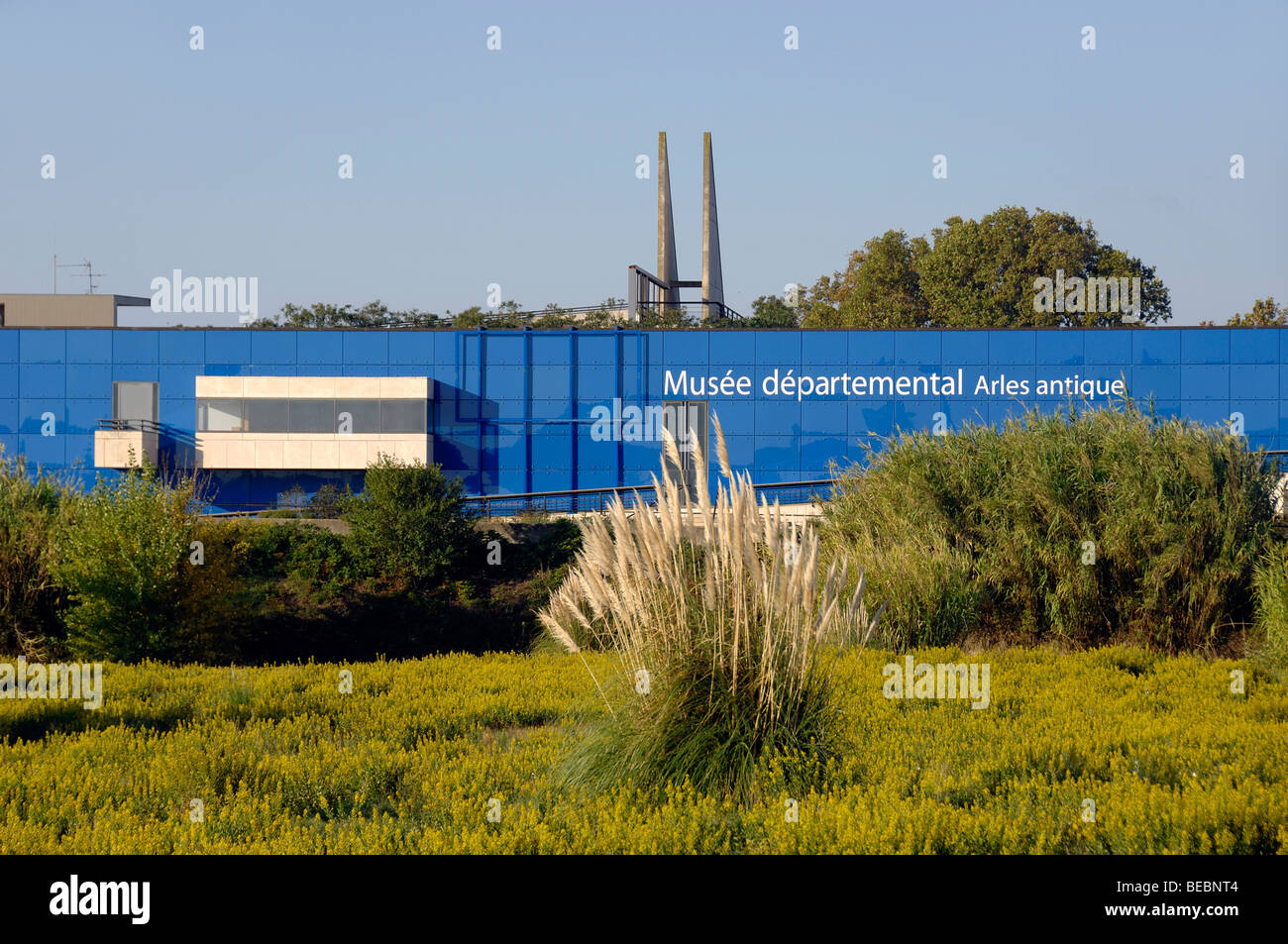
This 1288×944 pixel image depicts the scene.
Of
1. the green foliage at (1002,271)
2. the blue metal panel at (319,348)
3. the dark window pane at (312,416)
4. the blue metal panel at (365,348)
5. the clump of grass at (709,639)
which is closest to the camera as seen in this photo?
the clump of grass at (709,639)

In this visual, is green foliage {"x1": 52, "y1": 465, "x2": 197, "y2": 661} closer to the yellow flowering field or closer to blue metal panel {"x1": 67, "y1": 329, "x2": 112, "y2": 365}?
the yellow flowering field

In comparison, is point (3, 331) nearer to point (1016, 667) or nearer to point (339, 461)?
point (339, 461)

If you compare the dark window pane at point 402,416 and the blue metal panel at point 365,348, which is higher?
the blue metal panel at point 365,348

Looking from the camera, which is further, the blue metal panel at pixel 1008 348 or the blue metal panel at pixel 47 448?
the blue metal panel at pixel 47 448

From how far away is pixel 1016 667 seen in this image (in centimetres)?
1244

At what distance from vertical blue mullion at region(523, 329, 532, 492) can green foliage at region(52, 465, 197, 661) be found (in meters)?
22.7

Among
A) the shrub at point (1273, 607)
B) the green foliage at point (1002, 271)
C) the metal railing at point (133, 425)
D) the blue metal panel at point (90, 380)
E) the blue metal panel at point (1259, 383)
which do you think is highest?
the green foliage at point (1002, 271)

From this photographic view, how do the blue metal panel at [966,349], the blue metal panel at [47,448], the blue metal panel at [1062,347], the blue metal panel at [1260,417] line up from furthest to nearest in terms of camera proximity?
the blue metal panel at [47,448] < the blue metal panel at [966,349] < the blue metal panel at [1062,347] < the blue metal panel at [1260,417]

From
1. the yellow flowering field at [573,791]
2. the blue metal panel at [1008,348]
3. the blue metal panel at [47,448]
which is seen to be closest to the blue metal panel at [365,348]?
the blue metal panel at [47,448]

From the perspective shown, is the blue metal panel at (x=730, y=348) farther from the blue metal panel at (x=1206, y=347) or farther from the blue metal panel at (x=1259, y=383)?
the blue metal panel at (x=1259, y=383)

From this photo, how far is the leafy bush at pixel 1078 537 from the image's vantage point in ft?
50.7

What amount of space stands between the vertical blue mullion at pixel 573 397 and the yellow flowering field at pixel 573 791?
30.3 m

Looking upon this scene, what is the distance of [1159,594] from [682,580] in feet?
37.0

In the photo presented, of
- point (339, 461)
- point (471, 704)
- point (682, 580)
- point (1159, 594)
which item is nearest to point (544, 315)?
point (339, 461)
